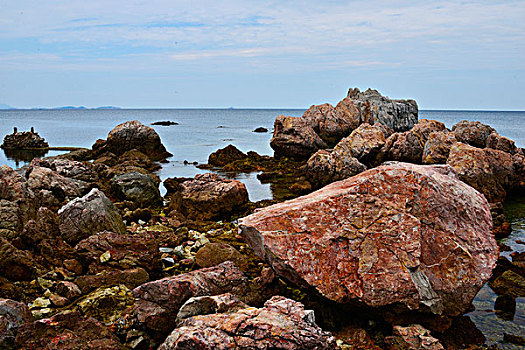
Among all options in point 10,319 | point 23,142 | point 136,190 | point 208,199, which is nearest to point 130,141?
point 23,142

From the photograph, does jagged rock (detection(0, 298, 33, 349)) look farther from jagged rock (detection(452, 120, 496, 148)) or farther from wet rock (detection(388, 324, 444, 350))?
jagged rock (detection(452, 120, 496, 148))

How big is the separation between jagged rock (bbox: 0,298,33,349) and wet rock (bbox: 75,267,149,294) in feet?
6.77

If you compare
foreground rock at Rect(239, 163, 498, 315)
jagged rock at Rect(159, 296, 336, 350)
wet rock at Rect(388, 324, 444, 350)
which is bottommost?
wet rock at Rect(388, 324, 444, 350)

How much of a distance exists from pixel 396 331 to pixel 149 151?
3721cm

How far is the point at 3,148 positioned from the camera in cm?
5256

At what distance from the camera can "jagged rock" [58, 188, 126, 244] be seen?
13.4 metres

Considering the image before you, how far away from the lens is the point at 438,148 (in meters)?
28.3

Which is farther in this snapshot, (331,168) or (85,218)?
(331,168)

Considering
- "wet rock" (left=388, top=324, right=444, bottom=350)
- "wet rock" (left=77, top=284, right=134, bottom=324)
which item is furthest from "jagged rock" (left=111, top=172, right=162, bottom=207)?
"wet rock" (left=388, top=324, right=444, bottom=350)

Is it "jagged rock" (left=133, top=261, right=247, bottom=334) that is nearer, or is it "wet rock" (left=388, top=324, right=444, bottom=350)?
"jagged rock" (left=133, top=261, right=247, bottom=334)

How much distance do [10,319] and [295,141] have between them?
33.9 metres

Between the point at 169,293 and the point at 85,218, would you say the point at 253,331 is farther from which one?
the point at 85,218

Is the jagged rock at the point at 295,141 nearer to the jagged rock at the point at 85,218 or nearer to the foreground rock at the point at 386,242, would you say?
the jagged rock at the point at 85,218

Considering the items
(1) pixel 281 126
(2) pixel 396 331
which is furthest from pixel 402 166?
(1) pixel 281 126
